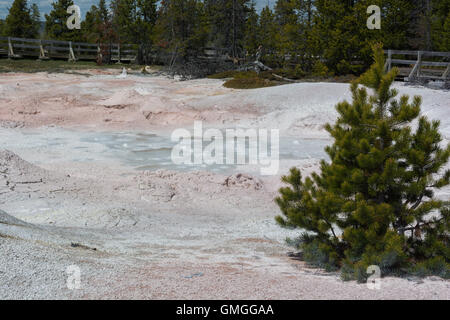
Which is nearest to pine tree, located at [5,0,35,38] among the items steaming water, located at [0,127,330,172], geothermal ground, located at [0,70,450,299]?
geothermal ground, located at [0,70,450,299]

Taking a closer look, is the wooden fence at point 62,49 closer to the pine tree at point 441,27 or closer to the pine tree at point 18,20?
the pine tree at point 18,20

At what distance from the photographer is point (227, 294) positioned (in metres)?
4.65

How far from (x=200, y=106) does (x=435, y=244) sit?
54.1 ft

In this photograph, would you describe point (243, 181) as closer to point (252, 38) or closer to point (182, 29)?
point (182, 29)

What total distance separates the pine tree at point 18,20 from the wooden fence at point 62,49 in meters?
3.67

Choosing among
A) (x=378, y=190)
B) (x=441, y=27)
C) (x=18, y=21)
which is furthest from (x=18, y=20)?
(x=378, y=190)

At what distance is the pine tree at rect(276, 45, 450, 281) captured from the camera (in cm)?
564

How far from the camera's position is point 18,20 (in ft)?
160

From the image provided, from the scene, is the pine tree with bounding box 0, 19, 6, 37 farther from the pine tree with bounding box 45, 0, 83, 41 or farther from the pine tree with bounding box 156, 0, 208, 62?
the pine tree with bounding box 156, 0, 208, 62

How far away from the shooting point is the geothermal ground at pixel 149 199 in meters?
4.90

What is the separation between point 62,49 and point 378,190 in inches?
1564

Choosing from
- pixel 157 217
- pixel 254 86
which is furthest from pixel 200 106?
pixel 157 217

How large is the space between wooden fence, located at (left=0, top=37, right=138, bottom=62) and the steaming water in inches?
959

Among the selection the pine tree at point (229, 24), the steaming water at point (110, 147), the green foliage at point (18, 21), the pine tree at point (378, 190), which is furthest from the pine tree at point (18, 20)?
the pine tree at point (378, 190)
